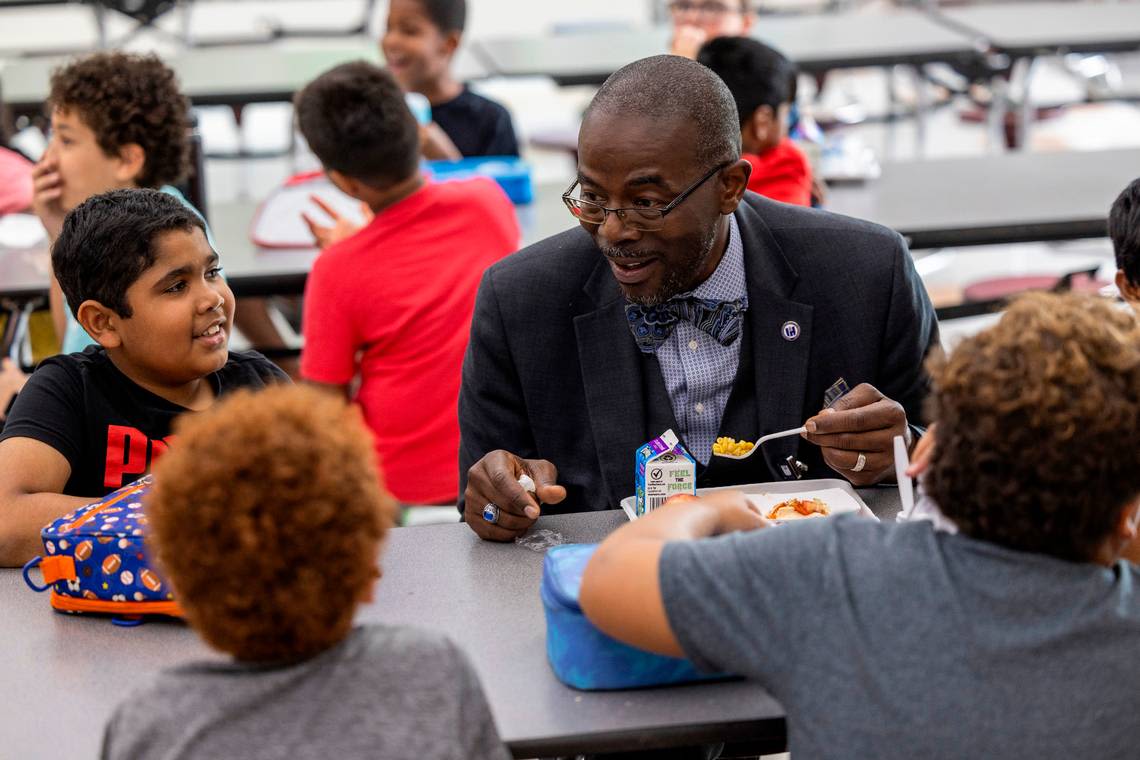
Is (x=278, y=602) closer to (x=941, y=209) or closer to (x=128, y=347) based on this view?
(x=128, y=347)

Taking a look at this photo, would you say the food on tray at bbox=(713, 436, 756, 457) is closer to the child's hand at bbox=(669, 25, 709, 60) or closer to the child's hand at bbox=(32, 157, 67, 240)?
the child's hand at bbox=(32, 157, 67, 240)

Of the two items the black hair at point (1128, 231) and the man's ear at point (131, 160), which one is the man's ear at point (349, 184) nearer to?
the man's ear at point (131, 160)

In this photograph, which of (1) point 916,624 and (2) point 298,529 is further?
(1) point 916,624

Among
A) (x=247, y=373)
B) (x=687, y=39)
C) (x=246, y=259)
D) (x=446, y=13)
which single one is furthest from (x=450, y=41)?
(x=247, y=373)

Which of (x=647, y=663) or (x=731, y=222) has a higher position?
(x=731, y=222)

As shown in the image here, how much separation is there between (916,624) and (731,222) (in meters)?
1.13

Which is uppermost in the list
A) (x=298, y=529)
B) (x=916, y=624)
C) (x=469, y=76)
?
(x=298, y=529)

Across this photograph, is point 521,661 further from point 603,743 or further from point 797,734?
point 797,734

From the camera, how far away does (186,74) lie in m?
5.99

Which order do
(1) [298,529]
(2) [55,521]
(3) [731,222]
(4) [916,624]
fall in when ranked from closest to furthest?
(1) [298,529], (4) [916,624], (2) [55,521], (3) [731,222]

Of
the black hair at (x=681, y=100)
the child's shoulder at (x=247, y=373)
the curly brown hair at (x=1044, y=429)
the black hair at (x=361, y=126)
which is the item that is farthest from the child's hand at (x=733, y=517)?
the black hair at (x=361, y=126)

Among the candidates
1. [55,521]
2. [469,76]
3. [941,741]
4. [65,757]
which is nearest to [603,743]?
[941,741]

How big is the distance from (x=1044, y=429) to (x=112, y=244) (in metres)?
1.57

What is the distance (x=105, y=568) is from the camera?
188 centimetres
